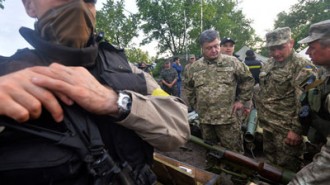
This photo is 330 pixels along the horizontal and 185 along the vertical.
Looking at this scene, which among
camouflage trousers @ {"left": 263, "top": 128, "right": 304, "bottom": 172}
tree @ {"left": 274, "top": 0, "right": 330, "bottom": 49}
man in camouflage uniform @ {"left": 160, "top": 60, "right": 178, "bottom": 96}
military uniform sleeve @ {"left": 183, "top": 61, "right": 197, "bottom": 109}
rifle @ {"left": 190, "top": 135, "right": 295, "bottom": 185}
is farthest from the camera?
tree @ {"left": 274, "top": 0, "right": 330, "bottom": 49}

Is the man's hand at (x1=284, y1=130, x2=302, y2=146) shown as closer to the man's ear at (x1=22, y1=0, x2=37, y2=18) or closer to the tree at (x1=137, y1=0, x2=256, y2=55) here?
the man's ear at (x1=22, y1=0, x2=37, y2=18)

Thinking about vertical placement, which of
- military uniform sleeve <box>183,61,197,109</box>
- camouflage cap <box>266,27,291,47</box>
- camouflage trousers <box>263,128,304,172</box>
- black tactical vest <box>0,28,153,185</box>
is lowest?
camouflage trousers <box>263,128,304,172</box>

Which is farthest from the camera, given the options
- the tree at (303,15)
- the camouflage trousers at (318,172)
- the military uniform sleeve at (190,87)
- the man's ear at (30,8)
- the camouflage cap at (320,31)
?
the tree at (303,15)

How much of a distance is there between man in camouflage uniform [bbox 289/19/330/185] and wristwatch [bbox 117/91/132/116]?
164 centimetres

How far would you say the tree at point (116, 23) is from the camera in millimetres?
22953

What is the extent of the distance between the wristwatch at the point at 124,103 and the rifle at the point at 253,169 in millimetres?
2495

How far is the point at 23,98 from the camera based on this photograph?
26.2 inches

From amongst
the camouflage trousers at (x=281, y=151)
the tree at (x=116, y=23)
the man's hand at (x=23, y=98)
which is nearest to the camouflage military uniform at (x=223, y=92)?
the camouflage trousers at (x=281, y=151)

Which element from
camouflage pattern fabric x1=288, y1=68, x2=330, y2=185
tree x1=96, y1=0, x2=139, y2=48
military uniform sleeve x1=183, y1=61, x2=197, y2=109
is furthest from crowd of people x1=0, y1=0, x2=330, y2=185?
tree x1=96, y1=0, x2=139, y2=48

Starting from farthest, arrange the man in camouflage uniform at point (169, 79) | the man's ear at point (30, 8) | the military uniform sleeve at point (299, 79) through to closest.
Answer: the man in camouflage uniform at point (169, 79)
the military uniform sleeve at point (299, 79)
the man's ear at point (30, 8)

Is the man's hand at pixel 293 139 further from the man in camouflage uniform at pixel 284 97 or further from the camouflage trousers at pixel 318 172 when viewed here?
the camouflage trousers at pixel 318 172

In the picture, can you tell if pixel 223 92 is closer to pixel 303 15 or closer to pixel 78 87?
pixel 78 87

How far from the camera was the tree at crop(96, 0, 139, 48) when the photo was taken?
75.3ft

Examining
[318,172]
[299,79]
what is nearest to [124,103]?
[318,172]
